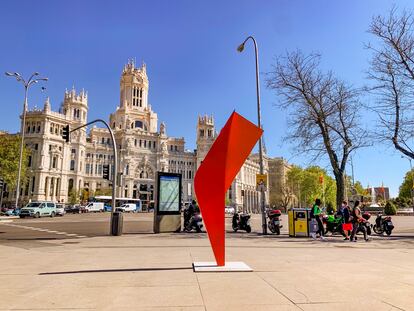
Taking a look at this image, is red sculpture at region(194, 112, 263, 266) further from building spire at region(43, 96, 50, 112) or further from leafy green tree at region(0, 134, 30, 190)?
building spire at region(43, 96, 50, 112)

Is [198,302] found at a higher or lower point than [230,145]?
lower

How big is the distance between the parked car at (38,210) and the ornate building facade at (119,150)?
4005 centimetres

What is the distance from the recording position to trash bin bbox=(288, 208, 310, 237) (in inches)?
663

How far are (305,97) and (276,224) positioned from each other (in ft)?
27.3

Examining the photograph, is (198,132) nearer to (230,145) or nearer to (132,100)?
(132,100)

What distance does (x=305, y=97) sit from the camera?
837 inches

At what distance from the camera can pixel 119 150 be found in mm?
111562

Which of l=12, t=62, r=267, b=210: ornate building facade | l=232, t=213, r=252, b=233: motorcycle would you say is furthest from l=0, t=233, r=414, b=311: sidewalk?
l=12, t=62, r=267, b=210: ornate building facade

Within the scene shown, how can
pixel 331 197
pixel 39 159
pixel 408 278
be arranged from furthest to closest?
1. pixel 331 197
2. pixel 39 159
3. pixel 408 278

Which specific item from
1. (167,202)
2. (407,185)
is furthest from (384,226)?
(407,185)

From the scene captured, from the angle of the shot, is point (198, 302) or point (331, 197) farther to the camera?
point (331, 197)

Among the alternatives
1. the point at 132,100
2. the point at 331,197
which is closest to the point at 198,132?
the point at 132,100

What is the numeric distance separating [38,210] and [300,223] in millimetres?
36419

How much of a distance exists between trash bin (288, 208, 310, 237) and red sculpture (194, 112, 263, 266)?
33.4ft
